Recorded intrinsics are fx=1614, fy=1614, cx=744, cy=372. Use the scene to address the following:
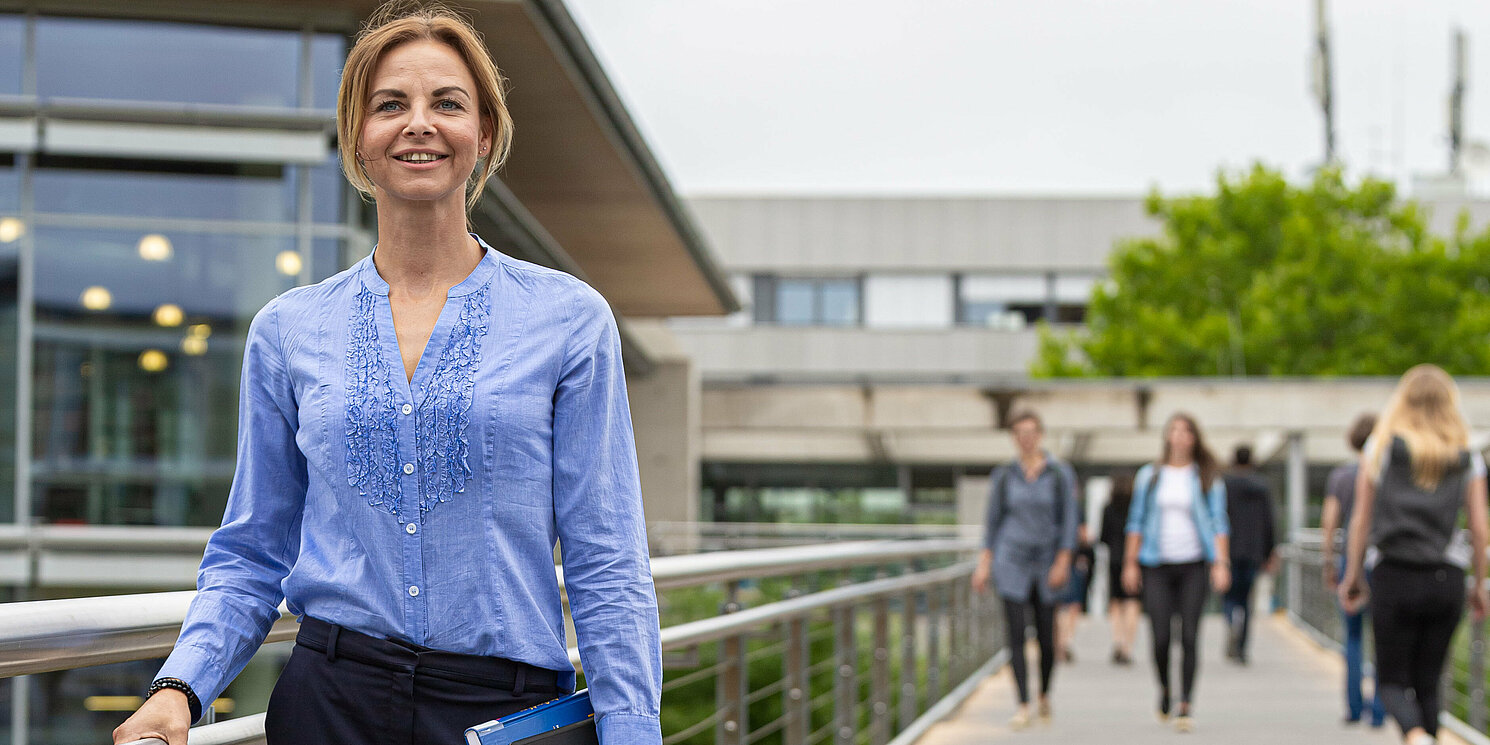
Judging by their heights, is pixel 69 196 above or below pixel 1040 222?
below

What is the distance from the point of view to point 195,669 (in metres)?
1.82

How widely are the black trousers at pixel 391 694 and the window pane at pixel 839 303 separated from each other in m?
41.5

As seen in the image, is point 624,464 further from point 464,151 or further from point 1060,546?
point 1060,546

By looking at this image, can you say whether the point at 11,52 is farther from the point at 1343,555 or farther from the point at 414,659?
the point at 414,659

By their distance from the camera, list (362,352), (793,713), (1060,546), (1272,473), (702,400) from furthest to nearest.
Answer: (1272,473) → (702,400) → (1060,546) → (793,713) → (362,352)

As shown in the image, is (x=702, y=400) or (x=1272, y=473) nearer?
(x=702, y=400)

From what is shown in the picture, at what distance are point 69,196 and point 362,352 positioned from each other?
37.6 feet

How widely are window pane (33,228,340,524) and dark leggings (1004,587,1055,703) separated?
609cm

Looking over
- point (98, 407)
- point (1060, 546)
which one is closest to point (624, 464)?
point (1060, 546)

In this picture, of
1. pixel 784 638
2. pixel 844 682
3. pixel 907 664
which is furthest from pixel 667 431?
pixel 784 638

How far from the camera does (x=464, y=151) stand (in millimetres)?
1981

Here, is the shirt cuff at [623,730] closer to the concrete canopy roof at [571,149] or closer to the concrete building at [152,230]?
the concrete canopy roof at [571,149]

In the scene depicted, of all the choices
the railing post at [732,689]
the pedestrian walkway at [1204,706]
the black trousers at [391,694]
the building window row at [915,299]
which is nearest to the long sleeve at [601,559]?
the black trousers at [391,694]

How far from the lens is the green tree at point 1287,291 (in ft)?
118
